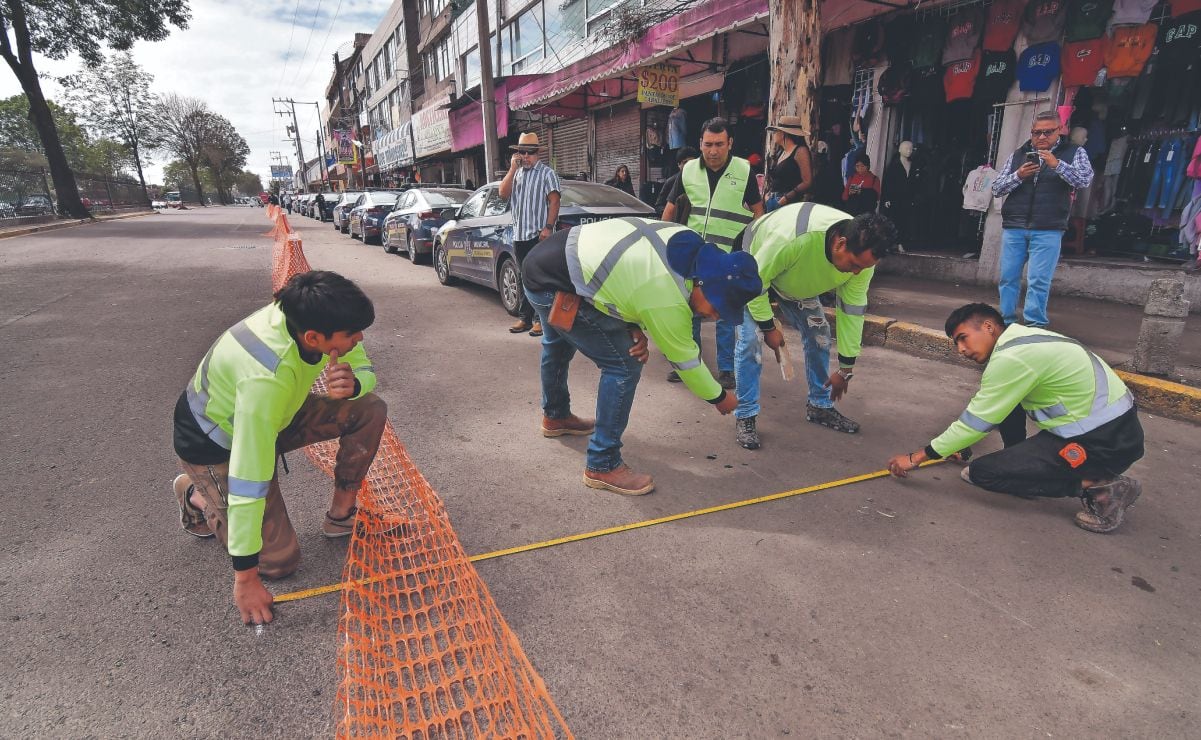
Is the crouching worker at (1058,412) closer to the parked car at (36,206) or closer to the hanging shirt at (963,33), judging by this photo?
the hanging shirt at (963,33)

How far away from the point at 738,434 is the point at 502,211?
14.6 feet

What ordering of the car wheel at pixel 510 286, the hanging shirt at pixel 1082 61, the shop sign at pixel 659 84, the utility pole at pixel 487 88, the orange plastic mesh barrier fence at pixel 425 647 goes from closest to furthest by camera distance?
the orange plastic mesh barrier fence at pixel 425 647 < the hanging shirt at pixel 1082 61 < the car wheel at pixel 510 286 < the shop sign at pixel 659 84 < the utility pole at pixel 487 88

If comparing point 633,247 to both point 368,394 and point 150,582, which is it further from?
point 150,582

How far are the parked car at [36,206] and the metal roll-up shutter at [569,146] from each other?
67.3 feet

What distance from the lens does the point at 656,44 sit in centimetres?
863

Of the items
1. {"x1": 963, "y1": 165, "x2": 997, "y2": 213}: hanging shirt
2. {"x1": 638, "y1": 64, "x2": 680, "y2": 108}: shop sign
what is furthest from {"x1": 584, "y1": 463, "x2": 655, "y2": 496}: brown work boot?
{"x1": 638, "y1": 64, "x2": 680, "y2": 108}: shop sign

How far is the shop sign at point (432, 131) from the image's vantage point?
20359 millimetres

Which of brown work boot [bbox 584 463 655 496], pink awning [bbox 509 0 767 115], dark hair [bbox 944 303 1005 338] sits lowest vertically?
brown work boot [bbox 584 463 655 496]

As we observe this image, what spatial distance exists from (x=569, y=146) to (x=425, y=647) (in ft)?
51.9

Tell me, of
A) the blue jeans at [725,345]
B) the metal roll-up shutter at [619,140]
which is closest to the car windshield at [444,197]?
the metal roll-up shutter at [619,140]

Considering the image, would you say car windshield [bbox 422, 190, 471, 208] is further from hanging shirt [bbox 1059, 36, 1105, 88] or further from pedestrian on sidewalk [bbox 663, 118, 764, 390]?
hanging shirt [bbox 1059, 36, 1105, 88]

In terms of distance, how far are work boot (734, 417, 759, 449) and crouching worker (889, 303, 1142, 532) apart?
931 mm

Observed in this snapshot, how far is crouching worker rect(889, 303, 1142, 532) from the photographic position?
260 centimetres

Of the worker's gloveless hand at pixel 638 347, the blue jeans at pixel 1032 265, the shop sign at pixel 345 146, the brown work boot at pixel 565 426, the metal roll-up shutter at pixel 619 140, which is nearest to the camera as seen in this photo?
the worker's gloveless hand at pixel 638 347
